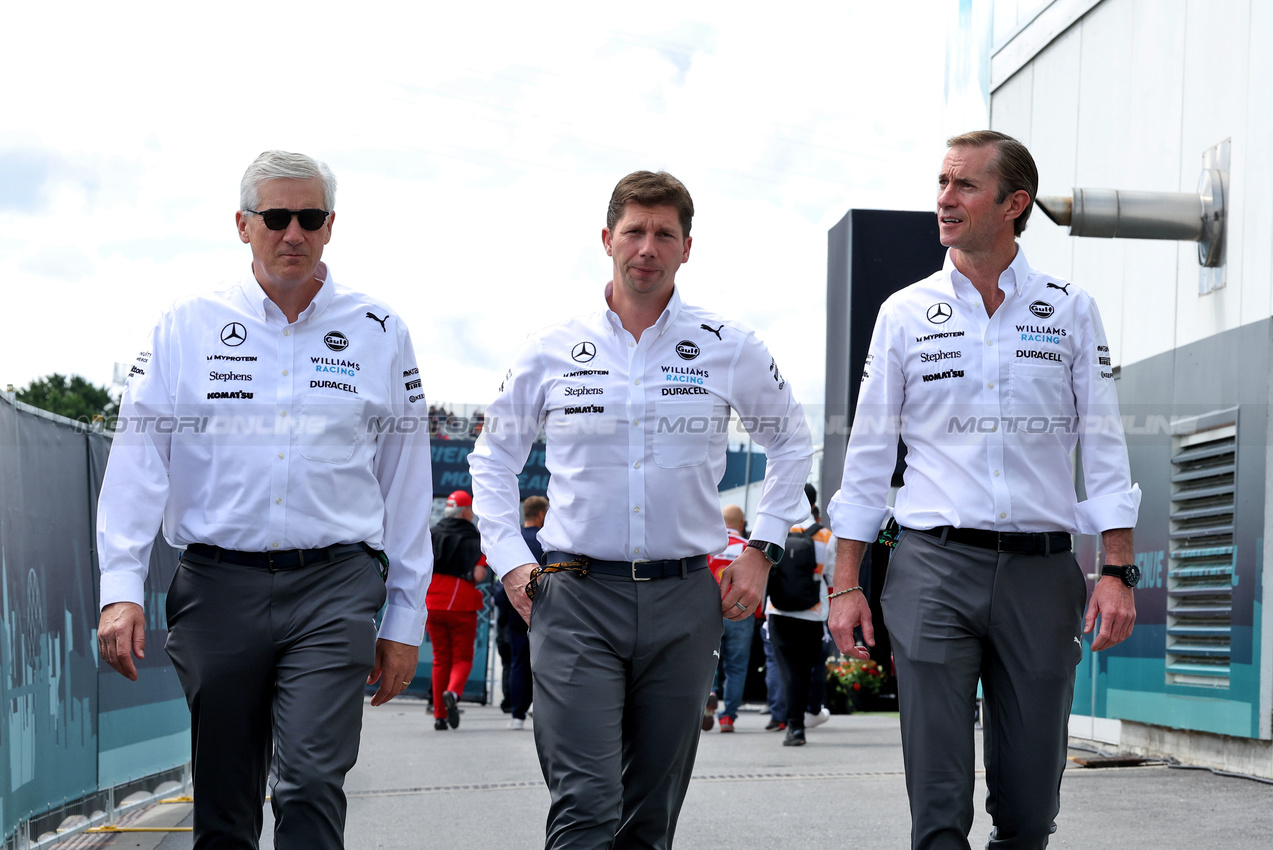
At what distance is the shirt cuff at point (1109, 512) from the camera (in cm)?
407

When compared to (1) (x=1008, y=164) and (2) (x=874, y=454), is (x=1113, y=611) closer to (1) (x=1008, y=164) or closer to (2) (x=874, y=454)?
(2) (x=874, y=454)

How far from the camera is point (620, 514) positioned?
163 inches

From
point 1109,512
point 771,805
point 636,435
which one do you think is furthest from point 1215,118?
point 636,435

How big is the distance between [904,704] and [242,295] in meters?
2.21

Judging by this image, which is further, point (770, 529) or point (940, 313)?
point (770, 529)

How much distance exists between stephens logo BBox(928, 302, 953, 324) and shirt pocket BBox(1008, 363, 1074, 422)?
0.24 m

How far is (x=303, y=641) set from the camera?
12.1 feet

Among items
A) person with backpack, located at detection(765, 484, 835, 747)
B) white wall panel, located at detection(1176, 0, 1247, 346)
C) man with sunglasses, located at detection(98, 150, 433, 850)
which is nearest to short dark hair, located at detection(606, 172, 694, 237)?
man with sunglasses, located at detection(98, 150, 433, 850)

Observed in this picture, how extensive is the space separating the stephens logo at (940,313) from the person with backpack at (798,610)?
708 cm

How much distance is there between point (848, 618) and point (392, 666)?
133 cm

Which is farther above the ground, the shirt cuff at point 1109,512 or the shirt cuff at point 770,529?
the shirt cuff at point 1109,512

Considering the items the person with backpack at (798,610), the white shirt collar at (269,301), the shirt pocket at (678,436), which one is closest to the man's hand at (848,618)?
the shirt pocket at (678,436)

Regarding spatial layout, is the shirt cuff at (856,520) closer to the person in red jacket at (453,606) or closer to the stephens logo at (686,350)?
the stephens logo at (686,350)

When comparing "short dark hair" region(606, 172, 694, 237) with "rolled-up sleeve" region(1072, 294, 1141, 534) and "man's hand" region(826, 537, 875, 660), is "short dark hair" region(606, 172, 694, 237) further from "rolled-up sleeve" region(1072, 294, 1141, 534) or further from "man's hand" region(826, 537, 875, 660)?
"rolled-up sleeve" region(1072, 294, 1141, 534)
